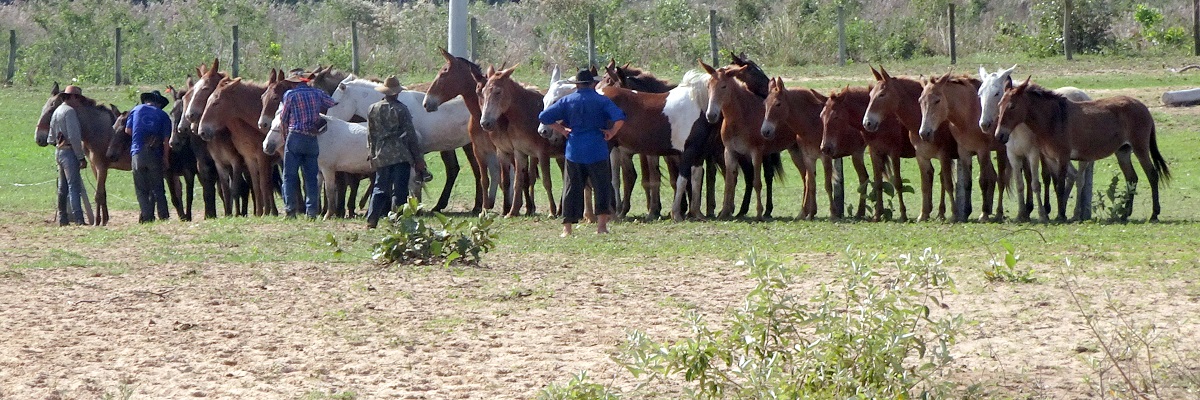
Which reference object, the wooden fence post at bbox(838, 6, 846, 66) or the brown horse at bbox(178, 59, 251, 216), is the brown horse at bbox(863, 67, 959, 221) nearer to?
the brown horse at bbox(178, 59, 251, 216)

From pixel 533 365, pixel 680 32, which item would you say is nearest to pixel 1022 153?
pixel 533 365

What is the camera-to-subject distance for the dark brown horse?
15.7 meters

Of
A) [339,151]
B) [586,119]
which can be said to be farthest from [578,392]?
[339,151]

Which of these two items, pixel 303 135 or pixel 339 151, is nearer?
pixel 303 135

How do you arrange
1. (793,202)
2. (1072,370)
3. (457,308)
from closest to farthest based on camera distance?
1. (1072,370)
2. (457,308)
3. (793,202)

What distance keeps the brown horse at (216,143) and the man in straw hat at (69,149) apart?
1.34 meters

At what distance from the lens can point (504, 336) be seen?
8.65 metres

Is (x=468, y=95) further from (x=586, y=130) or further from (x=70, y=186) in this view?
(x=70, y=186)

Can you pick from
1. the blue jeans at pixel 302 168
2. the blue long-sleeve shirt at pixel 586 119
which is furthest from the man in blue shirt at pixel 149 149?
the blue long-sleeve shirt at pixel 586 119

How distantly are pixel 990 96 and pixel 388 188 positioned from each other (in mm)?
6159

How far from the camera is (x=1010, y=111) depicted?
14367 mm

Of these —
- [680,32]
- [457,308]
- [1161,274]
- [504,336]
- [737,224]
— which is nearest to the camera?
[504,336]

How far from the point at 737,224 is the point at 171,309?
6.85 m

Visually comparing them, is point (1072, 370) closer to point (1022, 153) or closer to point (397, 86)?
point (1022, 153)
